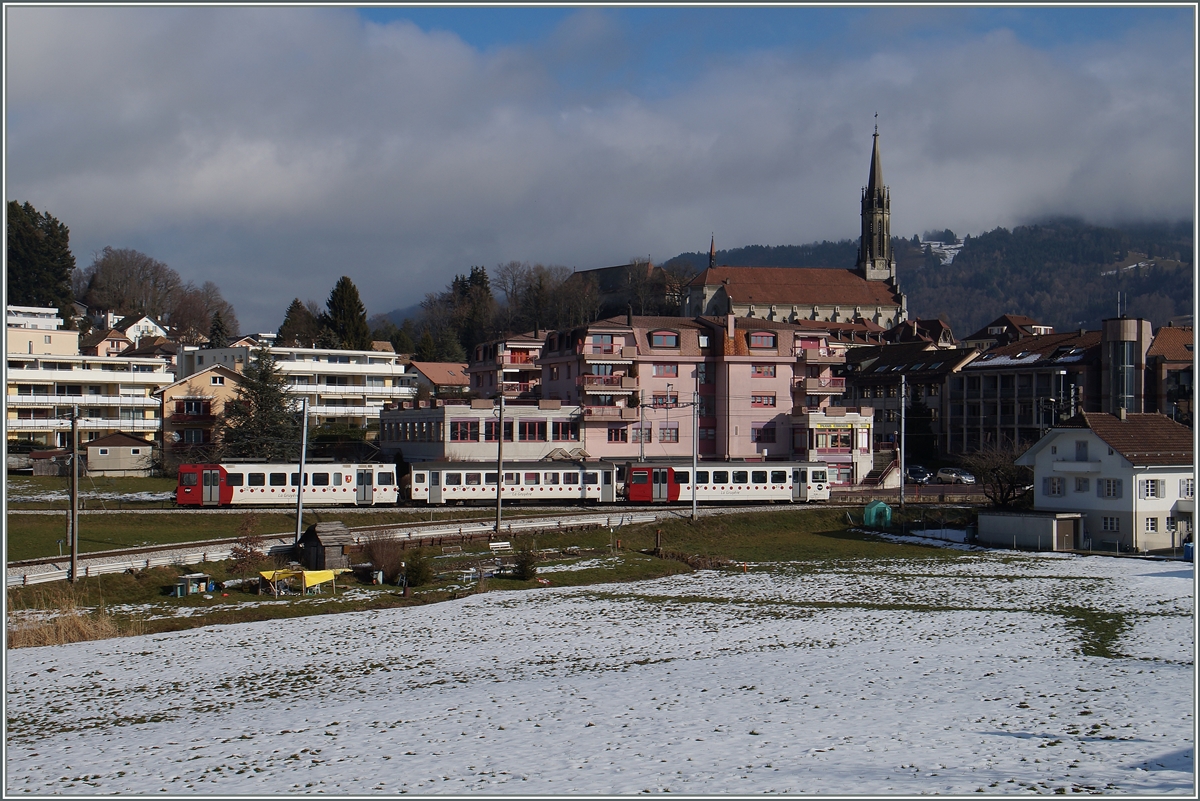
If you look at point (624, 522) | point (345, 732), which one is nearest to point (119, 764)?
point (345, 732)

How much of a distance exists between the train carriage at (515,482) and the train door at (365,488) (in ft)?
5.91

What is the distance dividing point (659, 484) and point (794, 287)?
105798mm

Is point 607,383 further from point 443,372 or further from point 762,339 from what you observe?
point 443,372

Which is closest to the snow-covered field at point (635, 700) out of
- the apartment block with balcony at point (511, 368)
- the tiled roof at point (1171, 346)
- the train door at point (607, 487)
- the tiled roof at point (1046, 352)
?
the train door at point (607, 487)

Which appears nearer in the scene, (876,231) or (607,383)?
(607,383)

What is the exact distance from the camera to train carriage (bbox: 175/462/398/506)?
45812mm

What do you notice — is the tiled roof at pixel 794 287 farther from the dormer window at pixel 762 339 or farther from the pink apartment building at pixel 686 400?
the pink apartment building at pixel 686 400

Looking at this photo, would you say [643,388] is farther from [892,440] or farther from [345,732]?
[345,732]

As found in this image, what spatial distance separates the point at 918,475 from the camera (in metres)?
68.4

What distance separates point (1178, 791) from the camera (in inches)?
513

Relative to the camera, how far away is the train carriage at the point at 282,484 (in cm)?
4581

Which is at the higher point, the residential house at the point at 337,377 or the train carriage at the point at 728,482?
the residential house at the point at 337,377

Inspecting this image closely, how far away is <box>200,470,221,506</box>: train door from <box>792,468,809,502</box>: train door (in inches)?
1132

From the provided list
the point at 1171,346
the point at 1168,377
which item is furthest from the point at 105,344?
the point at 1171,346
